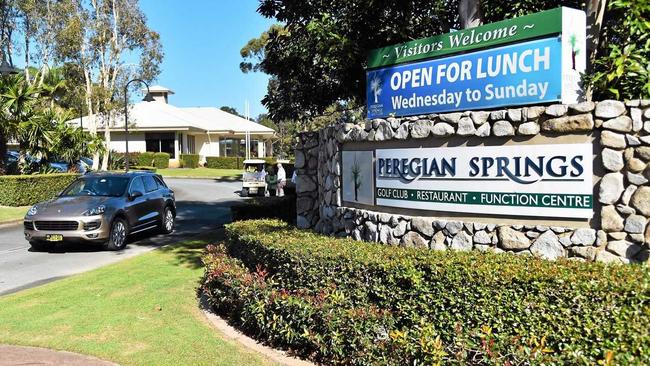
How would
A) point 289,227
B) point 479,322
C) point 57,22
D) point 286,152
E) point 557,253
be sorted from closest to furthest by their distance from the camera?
point 479,322
point 557,253
point 289,227
point 57,22
point 286,152

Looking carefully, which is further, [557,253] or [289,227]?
[289,227]

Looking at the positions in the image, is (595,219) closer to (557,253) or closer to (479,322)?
(557,253)

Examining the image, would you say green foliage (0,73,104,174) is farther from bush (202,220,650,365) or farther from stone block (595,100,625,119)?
stone block (595,100,625,119)

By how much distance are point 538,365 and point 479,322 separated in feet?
1.86

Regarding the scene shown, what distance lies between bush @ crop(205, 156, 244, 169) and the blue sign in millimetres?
41867

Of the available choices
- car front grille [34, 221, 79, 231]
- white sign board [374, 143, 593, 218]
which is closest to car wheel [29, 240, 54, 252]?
car front grille [34, 221, 79, 231]

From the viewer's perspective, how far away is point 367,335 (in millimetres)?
4801

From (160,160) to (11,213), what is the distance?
1013 inches

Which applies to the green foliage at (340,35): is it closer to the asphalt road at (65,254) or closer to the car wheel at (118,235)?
the car wheel at (118,235)

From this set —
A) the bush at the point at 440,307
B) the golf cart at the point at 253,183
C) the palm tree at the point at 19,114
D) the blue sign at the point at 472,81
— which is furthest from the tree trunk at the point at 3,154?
the bush at the point at 440,307

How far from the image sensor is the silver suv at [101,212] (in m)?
11.8

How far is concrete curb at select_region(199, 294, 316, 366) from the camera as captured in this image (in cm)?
531

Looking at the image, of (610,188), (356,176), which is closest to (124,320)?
(356,176)

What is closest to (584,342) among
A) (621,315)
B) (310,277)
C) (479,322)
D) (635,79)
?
(621,315)
